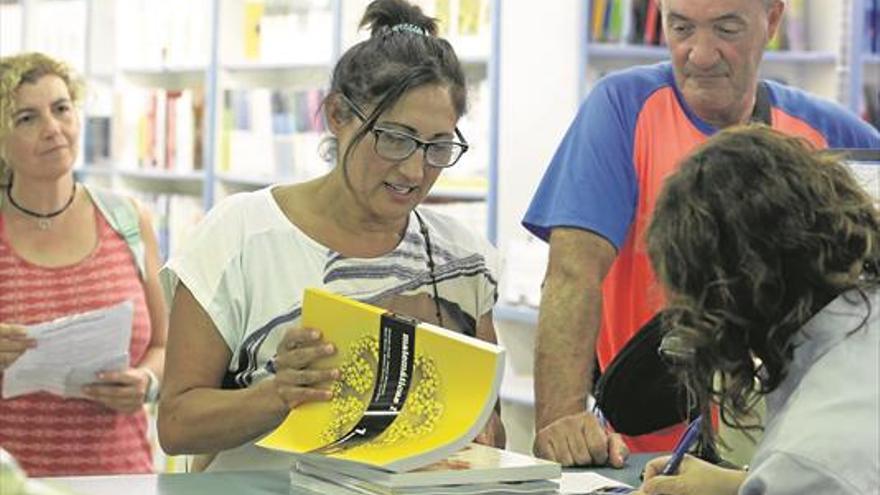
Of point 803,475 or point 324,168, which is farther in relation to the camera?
point 324,168

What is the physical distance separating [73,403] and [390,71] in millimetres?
1511

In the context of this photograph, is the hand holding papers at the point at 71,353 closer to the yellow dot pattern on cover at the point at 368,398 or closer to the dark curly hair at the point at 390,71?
the dark curly hair at the point at 390,71

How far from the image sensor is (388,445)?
2.17 metres

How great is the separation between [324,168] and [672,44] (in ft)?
12.3

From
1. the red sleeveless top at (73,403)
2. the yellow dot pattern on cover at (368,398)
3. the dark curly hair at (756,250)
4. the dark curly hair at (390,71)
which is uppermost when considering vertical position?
the dark curly hair at (390,71)

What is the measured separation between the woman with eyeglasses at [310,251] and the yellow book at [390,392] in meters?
0.10

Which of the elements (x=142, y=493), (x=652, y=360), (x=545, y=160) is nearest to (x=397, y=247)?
(x=652, y=360)

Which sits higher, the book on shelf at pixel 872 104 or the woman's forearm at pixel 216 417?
the book on shelf at pixel 872 104

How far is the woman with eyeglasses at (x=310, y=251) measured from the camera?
2.44 m

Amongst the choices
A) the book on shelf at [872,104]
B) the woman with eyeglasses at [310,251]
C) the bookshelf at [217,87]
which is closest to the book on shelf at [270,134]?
the bookshelf at [217,87]

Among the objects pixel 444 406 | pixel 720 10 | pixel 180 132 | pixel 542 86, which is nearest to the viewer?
pixel 444 406

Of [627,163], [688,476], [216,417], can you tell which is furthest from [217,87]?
[688,476]

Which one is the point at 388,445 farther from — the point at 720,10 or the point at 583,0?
the point at 583,0

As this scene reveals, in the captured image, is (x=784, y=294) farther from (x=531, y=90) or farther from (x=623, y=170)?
(x=531, y=90)
